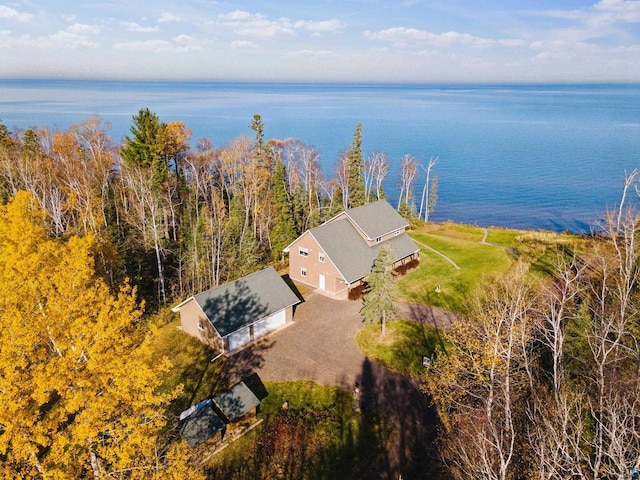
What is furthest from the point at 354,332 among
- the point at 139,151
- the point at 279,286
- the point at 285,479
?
the point at 139,151

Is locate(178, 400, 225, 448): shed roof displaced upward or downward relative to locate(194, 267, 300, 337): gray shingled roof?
downward

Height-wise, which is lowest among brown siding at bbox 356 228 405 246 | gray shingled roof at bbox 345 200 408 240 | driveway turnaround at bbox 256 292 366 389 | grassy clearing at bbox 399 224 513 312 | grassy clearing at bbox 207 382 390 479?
grassy clearing at bbox 207 382 390 479

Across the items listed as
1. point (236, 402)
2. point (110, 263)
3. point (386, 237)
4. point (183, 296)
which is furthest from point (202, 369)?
point (386, 237)

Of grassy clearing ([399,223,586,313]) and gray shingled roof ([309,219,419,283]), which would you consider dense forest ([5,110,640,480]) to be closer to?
grassy clearing ([399,223,586,313])

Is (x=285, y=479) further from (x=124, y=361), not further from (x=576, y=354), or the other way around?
(x=576, y=354)

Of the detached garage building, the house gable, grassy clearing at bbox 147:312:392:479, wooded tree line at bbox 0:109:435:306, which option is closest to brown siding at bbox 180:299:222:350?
the detached garage building

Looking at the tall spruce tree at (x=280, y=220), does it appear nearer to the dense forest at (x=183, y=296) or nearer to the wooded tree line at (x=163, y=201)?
the wooded tree line at (x=163, y=201)

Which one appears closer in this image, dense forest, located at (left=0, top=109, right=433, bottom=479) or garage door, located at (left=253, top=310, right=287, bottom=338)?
dense forest, located at (left=0, top=109, right=433, bottom=479)

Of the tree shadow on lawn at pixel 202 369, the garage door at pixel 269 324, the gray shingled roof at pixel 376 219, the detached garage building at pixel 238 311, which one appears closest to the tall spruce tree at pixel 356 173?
the gray shingled roof at pixel 376 219
